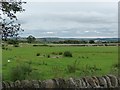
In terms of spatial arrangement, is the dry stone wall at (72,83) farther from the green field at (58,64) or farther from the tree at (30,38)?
the green field at (58,64)

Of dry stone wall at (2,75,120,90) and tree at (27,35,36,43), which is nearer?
dry stone wall at (2,75,120,90)

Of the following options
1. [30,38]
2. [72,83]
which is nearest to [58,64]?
[30,38]

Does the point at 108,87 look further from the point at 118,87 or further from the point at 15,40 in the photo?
the point at 15,40

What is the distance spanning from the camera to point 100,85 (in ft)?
34.9

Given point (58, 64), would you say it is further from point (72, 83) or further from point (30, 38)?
point (72, 83)

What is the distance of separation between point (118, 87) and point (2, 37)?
3.75m

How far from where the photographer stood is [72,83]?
10.3 meters

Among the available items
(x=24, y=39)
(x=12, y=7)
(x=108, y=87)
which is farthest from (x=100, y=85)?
(x=12, y=7)

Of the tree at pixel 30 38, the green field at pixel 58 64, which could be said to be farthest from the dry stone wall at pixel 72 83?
the green field at pixel 58 64

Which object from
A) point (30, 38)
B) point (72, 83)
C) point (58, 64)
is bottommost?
point (58, 64)

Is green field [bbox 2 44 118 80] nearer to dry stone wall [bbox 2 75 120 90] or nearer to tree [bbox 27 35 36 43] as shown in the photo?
tree [bbox 27 35 36 43]

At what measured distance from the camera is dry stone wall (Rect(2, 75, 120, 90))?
10.2 m

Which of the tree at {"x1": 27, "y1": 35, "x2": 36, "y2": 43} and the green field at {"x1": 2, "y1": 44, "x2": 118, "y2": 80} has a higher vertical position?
the tree at {"x1": 27, "y1": 35, "x2": 36, "y2": 43}

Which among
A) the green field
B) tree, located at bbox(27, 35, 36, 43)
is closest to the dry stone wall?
tree, located at bbox(27, 35, 36, 43)
